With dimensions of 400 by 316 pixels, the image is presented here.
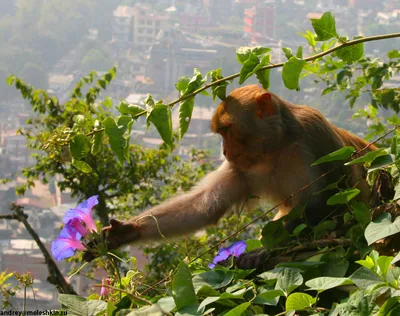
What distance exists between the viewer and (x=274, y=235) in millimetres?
2232

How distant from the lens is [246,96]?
139 inches

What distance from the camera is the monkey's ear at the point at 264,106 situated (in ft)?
11.5

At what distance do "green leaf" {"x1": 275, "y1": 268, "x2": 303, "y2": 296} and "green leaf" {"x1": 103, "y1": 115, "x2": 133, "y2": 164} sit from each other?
2.06ft

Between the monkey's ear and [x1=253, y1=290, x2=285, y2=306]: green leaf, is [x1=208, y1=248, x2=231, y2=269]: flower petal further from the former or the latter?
the monkey's ear

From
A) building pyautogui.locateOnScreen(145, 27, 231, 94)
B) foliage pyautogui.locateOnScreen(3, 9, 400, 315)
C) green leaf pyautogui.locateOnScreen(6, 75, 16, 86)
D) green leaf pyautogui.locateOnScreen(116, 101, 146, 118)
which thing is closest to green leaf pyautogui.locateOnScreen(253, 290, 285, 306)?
foliage pyautogui.locateOnScreen(3, 9, 400, 315)

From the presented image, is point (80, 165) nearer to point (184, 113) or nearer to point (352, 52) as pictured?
point (184, 113)

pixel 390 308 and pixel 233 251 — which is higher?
pixel 390 308

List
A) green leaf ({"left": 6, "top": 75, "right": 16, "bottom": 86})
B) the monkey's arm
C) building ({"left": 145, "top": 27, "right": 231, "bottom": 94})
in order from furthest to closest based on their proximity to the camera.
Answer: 1. building ({"left": 145, "top": 27, "right": 231, "bottom": 94})
2. green leaf ({"left": 6, "top": 75, "right": 16, "bottom": 86})
3. the monkey's arm

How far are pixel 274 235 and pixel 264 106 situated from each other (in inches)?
54.4

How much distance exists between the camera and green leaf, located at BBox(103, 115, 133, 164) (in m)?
2.07

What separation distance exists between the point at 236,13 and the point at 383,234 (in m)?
18.0

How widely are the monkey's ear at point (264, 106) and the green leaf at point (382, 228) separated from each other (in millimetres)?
1752

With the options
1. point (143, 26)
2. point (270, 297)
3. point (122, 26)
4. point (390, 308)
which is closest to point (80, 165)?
point (270, 297)

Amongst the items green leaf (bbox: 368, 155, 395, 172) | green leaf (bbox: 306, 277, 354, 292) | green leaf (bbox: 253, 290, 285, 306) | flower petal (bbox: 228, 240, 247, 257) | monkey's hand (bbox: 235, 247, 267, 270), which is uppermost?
green leaf (bbox: 368, 155, 395, 172)
